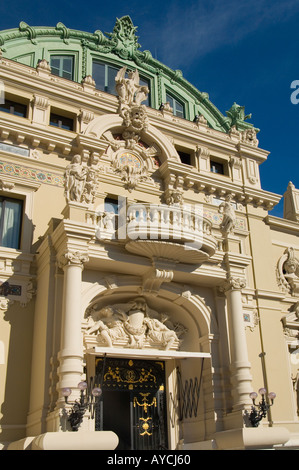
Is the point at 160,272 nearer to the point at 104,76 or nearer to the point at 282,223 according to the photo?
Result: the point at 282,223

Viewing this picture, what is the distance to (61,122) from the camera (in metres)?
20.5

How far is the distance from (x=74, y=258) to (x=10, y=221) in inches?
160

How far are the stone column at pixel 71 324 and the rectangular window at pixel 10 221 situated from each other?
3088mm

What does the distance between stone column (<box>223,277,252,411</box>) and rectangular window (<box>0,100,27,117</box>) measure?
990cm

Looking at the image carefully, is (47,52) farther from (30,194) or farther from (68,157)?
(30,194)

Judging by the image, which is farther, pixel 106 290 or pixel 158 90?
pixel 158 90

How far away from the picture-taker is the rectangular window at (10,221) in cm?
1736

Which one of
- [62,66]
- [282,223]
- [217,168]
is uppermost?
[62,66]

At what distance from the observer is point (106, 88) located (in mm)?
23672

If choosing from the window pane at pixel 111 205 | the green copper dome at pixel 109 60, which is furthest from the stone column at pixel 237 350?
the green copper dome at pixel 109 60

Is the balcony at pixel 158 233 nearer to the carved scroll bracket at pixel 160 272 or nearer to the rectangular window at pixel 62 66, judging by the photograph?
the carved scroll bracket at pixel 160 272

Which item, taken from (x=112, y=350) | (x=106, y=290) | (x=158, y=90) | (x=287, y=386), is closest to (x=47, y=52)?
(x=158, y=90)

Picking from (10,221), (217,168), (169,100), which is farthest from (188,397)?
(169,100)
